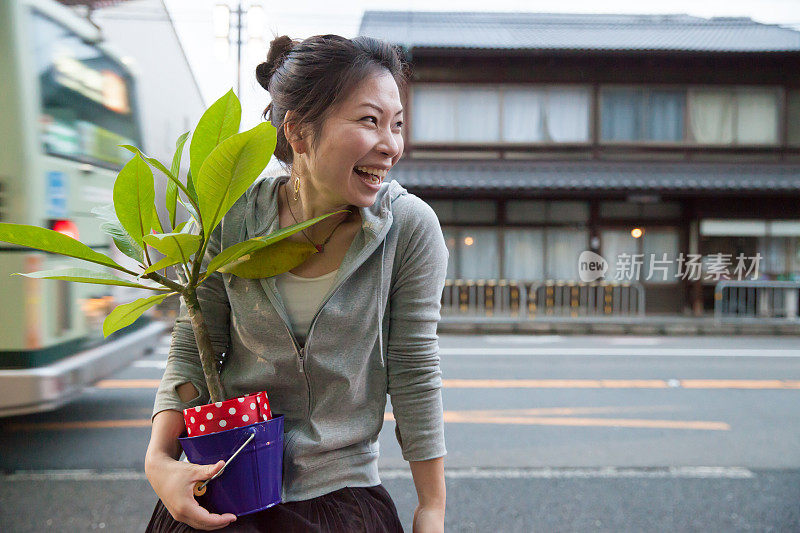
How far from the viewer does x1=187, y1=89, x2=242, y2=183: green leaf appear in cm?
86

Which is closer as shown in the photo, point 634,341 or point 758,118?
point 758,118

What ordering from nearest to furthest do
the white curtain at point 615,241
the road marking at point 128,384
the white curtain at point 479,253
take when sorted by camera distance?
the road marking at point 128,384
the white curtain at point 615,241
the white curtain at point 479,253

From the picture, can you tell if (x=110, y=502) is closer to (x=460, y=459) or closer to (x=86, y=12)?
(x=460, y=459)

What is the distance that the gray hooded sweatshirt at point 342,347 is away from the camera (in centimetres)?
100

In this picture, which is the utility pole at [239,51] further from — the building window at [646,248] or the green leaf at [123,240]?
the building window at [646,248]

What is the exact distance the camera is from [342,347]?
101cm

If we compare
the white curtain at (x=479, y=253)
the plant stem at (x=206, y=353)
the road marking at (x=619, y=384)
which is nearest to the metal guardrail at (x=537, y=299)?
the white curtain at (x=479, y=253)

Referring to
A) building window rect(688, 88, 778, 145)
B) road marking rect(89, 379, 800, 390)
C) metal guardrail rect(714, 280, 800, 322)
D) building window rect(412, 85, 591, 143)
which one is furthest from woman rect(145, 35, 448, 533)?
building window rect(412, 85, 591, 143)

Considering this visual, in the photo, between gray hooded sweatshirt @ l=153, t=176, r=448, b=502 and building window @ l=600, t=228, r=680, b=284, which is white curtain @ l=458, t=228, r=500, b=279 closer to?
building window @ l=600, t=228, r=680, b=284

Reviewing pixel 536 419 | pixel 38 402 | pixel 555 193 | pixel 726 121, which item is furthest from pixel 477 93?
pixel 38 402

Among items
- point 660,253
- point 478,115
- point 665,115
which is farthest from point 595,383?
point 478,115

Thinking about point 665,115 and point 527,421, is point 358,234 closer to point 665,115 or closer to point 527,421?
point 527,421

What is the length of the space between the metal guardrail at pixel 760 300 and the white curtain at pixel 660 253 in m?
0.68

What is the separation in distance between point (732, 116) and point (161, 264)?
855cm
